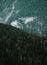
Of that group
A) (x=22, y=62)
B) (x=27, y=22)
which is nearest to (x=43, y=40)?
(x=22, y=62)

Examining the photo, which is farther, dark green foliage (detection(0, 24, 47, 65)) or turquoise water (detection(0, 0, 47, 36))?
turquoise water (detection(0, 0, 47, 36))

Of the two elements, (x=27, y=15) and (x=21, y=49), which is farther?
(x=27, y=15)

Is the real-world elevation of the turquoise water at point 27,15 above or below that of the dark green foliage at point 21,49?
above

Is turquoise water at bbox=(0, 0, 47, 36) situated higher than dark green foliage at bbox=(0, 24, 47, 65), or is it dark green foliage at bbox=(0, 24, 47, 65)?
turquoise water at bbox=(0, 0, 47, 36)

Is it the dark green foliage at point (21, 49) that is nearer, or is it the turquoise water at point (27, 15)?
the dark green foliage at point (21, 49)

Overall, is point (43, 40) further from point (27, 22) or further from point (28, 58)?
point (27, 22)
